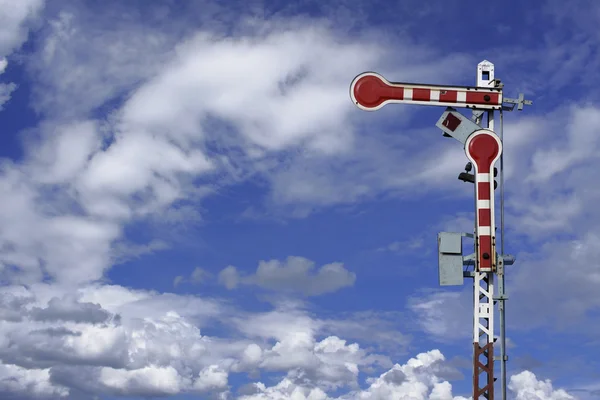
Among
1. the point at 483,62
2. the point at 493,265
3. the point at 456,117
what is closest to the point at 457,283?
the point at 493,265

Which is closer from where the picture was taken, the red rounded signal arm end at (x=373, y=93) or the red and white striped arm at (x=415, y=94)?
the red and white striped arm at (x=415, y=94)

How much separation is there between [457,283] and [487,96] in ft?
23.6

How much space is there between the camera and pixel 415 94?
1357 inches

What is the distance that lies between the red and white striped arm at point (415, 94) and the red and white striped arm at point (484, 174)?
1.28 metres

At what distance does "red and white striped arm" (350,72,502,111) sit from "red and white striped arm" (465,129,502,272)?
1.28m

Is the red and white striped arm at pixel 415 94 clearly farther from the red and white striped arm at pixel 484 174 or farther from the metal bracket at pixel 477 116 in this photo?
the red and white striped arm at pixel 484 174

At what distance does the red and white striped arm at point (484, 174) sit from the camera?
3350cm

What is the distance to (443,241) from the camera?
109 feet

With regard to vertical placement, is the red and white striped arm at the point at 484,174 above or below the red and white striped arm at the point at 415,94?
below

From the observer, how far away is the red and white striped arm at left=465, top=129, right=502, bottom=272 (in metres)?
33.5

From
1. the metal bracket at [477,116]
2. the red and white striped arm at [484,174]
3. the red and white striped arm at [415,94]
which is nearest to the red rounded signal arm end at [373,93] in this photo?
the red and white striped arm at [415,94]

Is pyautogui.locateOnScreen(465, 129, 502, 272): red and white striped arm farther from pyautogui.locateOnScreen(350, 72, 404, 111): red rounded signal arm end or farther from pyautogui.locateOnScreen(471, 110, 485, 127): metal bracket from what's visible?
pyautogui.locateOnScreen(350, 72, 404, 111): red rounded signal arm end

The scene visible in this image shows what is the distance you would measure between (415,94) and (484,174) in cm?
401

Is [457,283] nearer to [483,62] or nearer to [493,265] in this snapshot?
[493,265]
